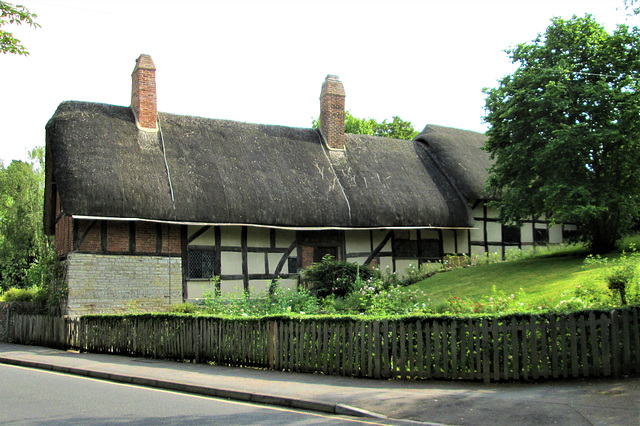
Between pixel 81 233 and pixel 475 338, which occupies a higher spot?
pixel 81 233

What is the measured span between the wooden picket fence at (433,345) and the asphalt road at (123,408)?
2.47 m

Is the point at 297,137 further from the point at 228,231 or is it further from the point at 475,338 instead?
the point at 475,338

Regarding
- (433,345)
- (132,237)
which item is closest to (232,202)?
(132,237)

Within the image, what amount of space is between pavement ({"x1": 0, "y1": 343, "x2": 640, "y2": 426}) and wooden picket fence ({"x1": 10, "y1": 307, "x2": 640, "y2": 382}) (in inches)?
8.5

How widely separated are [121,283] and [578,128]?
50.9 ft

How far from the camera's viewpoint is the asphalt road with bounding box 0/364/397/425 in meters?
7.24

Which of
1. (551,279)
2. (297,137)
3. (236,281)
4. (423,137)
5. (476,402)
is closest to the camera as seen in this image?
(476,402)

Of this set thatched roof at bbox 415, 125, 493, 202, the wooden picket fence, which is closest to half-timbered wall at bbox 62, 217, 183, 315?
the wooden picket fence

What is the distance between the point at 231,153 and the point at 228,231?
3421 millimetres

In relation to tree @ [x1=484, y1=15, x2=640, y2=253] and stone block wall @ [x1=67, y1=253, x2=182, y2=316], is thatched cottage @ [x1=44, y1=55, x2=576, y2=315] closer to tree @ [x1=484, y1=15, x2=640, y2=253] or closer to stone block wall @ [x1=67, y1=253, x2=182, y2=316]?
stone block wall @ [x1=67, y1=253, x2=182, y2=316]

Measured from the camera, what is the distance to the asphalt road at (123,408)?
23.7 ft

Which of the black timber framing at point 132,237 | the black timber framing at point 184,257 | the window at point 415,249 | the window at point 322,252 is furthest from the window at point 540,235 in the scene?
the black timber framing at point 132,237

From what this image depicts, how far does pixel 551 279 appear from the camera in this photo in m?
17.2

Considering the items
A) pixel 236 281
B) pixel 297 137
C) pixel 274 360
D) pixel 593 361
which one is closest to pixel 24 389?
pixel 274 360
